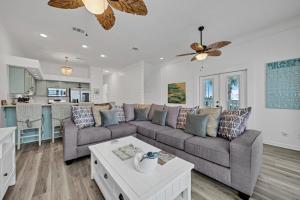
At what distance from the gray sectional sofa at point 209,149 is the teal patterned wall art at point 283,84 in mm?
1953

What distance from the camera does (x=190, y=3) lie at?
7.23ft

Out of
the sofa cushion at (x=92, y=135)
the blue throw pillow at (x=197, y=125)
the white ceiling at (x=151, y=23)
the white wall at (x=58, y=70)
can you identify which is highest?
the white ceiling at (x=151, y=23)

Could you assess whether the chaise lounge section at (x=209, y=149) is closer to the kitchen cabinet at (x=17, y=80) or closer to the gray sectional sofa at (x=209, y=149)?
the gray sectional sofa at (x=209, y=149)

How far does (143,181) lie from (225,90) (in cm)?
392

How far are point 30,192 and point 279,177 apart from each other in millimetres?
3301

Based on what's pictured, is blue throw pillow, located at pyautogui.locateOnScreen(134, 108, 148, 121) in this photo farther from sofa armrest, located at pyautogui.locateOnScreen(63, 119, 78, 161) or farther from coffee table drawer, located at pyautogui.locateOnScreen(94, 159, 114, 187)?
coffee table drawer, located at pyautogui.locateOnScreen(94, 159, 114, 187)

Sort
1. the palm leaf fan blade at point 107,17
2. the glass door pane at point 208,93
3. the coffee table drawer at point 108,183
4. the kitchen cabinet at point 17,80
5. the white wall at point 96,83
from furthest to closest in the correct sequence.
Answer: the white wall at point 96,83, the glass door pane at point 208,93, the kitchen cabinet at point 17,80, the palm leaf fan blade at point 107,17, the coffee table drawer at point 108,183

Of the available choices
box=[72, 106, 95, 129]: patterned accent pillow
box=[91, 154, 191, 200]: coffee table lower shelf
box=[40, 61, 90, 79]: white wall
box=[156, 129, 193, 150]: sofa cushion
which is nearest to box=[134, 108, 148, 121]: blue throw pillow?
box=[156, 129, 193, 150]: sofa cushion

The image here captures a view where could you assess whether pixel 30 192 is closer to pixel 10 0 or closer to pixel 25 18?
pixel 10 0

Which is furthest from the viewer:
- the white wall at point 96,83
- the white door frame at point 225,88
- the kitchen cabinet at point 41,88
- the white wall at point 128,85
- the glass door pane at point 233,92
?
the white wall at point 96,83

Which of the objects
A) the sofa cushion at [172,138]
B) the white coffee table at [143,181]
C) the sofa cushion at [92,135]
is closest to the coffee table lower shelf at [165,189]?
the white coffee table at [143,181]

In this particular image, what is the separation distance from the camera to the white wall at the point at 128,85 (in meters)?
5.79

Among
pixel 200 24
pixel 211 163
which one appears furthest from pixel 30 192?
pixel 200 24

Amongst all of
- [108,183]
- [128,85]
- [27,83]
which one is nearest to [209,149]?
[108,183]
